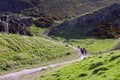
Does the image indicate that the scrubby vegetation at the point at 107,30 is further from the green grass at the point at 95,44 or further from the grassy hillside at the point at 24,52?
the grassy hillside at the point at 24,52

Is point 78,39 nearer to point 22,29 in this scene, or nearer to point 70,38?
point 70,38

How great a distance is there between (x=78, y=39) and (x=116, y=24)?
21.5 m

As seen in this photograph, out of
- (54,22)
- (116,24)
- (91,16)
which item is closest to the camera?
(116,24)

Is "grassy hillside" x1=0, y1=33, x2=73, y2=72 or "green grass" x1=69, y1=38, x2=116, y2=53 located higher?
"green grass" x1=69, y1=38, x2=116, y2=53

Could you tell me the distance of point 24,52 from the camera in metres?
75.2

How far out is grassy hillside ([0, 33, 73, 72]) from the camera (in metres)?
67.0

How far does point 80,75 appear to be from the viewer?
37188mm

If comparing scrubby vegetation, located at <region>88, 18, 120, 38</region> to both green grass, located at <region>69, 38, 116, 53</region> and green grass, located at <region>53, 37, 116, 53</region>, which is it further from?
green grass, located at <region>69, 38, 116, 53</region>

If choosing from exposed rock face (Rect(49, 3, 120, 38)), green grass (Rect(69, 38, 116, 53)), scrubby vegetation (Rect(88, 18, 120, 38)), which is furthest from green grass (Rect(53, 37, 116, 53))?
exposed rock face (Rect(49, 3, 120, 38))

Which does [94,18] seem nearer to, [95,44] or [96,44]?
[96,44]


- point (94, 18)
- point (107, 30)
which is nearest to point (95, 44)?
point (107, 30)

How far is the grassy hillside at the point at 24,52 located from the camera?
67.0 m

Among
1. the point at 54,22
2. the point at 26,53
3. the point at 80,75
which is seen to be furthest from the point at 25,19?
the point at 80,75

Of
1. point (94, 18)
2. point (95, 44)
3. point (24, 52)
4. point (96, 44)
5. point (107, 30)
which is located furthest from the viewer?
point (94, 18)
